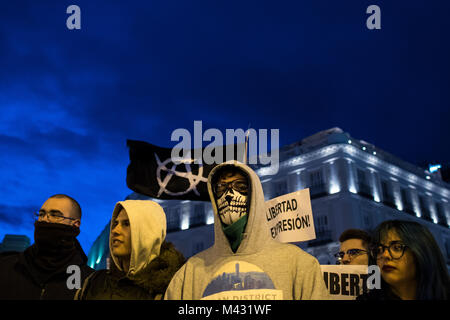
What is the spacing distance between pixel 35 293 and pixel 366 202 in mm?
24983

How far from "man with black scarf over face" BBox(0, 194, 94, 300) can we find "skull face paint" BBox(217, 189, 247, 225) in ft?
5.73

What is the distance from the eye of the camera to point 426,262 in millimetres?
2551

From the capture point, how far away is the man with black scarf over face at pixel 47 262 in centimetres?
367

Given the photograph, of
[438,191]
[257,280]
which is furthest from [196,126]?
[438,191]

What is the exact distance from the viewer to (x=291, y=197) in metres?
5.39

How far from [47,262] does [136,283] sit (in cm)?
115

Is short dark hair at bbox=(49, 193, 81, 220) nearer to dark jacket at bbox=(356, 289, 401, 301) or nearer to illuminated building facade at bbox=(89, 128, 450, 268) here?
dark jacket at bbox=(356, 289, 401, 301)

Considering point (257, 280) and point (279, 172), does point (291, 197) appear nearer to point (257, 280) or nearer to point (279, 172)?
point (257, 280)

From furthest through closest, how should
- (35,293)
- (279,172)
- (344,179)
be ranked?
(279,172)
(344,179)
(35,293)

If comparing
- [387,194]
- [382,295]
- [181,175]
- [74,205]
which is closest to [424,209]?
[387,194]

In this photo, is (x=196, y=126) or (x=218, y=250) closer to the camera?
(x=218, y=250)

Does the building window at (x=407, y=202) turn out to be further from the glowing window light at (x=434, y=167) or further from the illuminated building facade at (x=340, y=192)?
the glowing window light at (x=434, y=167)

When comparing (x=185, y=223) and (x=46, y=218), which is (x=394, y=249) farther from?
(x=185, y=223)

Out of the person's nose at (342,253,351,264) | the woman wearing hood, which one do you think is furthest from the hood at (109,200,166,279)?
the person's nose at (342,253,351,264)
